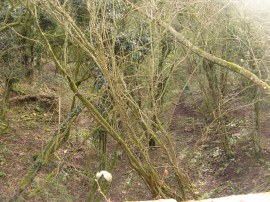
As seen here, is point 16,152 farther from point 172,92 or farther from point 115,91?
point 115,91

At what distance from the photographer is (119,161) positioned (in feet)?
34.8

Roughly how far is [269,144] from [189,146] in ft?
7.26

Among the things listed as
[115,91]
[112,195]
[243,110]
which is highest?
[115,91]

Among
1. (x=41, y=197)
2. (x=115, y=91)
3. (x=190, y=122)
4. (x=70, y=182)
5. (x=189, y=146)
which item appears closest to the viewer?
(x=115, y=91)

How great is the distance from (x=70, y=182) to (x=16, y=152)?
→ 237cm

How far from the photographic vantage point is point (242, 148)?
1068 centimetres

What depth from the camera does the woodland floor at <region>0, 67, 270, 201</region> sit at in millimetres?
9164

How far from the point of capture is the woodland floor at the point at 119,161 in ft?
30.1

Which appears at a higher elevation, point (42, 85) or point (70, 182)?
point (42, 85)

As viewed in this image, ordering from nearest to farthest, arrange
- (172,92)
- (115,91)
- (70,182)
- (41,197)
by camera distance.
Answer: (115,91) → (41,197) → (70,182) → (172,92)

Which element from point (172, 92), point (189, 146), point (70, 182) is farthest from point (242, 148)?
point (70, 182)

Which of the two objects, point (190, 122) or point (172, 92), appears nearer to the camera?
point (172, 92)

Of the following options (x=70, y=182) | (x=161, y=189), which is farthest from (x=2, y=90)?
(x=161, y=189)

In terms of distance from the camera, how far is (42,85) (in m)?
12.6
